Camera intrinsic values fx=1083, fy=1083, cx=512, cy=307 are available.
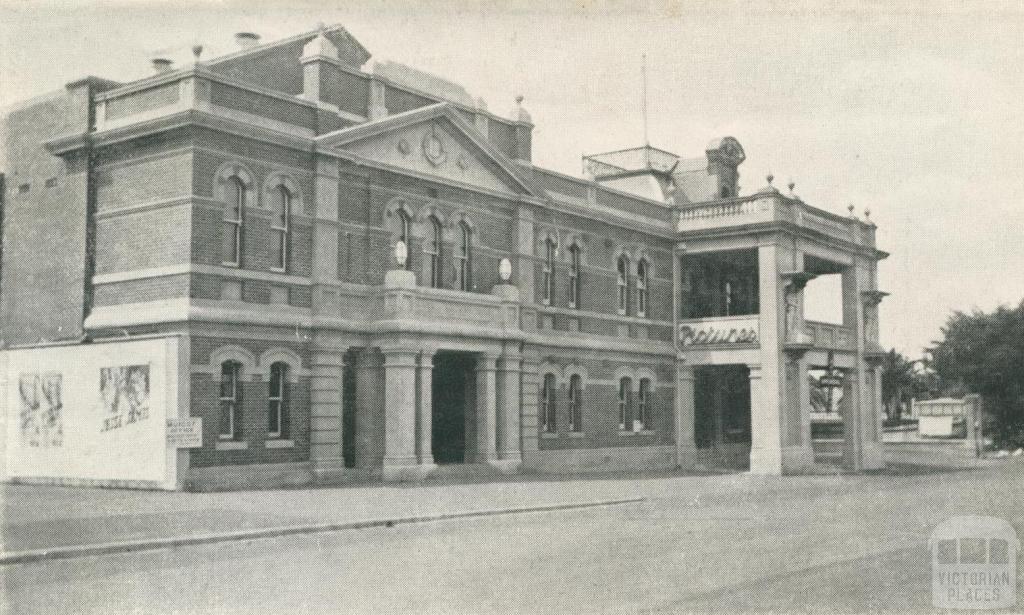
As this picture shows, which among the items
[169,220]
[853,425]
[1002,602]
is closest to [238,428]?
[169,220]

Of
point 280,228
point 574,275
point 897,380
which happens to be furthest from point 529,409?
point 897,380

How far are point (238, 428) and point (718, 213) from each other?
19278mm

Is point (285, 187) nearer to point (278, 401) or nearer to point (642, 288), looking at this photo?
point (278, 401)

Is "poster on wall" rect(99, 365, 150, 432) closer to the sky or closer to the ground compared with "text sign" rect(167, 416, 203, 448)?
closer to the sky

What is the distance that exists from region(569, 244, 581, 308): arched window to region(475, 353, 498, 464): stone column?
217 inches

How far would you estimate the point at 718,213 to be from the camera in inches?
1405

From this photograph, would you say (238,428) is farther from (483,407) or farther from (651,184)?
(651,184)

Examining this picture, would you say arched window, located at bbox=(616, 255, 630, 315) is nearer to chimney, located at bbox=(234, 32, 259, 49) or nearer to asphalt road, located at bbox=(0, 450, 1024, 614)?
chimney, located at bbox=(234, 32, 259, 49)

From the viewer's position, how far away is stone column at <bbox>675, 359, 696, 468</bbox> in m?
35.5

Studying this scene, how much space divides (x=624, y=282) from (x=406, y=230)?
1007 cm

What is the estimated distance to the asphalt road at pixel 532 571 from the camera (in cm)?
995

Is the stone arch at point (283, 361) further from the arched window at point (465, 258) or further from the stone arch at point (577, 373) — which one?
the stone arch at point (577, 373)

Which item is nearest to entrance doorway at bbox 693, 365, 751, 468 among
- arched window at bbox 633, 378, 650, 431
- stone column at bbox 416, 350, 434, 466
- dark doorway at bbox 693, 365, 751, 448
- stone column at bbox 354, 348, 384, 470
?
dark doorway at bbox 693, 365, 751, 448

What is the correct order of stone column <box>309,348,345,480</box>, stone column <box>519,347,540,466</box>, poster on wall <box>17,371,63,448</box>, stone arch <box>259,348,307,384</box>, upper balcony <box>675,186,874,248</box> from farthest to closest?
1. upper balcony <box>675,186,874,248</box>
2. stone column <box>519,347,540,466</box>
3. stone column <box>309,348,345,480</box>
4. stone arch <box>259,348,307,384</box>
5. poster on wall <box>17,371,63,448</box>
